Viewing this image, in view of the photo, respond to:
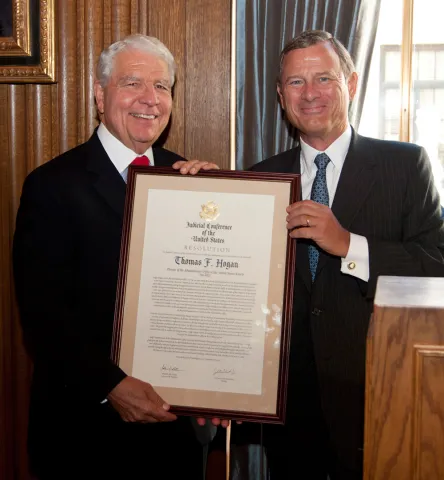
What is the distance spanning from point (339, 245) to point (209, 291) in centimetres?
45

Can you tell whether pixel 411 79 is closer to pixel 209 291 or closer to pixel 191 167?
pixel 191 167

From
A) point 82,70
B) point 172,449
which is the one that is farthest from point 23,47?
point 172,449

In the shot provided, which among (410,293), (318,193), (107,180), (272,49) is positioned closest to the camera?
(410,293)

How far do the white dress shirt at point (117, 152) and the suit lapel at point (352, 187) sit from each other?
0.74 metres

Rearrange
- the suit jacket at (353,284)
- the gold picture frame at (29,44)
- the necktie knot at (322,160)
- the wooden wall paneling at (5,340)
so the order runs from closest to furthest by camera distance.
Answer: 1. the suit jacket at (353,284)
2. the necktie knot at (322,160)
3. the gold picture frame at (29,44)
4. the wooden wall paneling at (5,340)

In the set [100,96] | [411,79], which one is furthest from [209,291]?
[411,79]

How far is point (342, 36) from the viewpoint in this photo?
9.52 ft

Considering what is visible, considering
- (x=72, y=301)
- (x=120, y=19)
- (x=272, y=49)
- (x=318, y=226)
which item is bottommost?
(x=72, y=301)

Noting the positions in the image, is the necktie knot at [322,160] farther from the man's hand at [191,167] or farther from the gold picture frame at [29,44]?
the gold picture frame at [29,44]

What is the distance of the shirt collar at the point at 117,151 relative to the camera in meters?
2.23

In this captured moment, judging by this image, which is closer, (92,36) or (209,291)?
(209,291)

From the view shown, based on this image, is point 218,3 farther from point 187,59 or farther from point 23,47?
point 23,47

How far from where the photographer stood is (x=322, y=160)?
234 centimetres

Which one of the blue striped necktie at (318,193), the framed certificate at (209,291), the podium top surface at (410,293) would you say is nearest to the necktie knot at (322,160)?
the blue striped necktie at (318,193)
